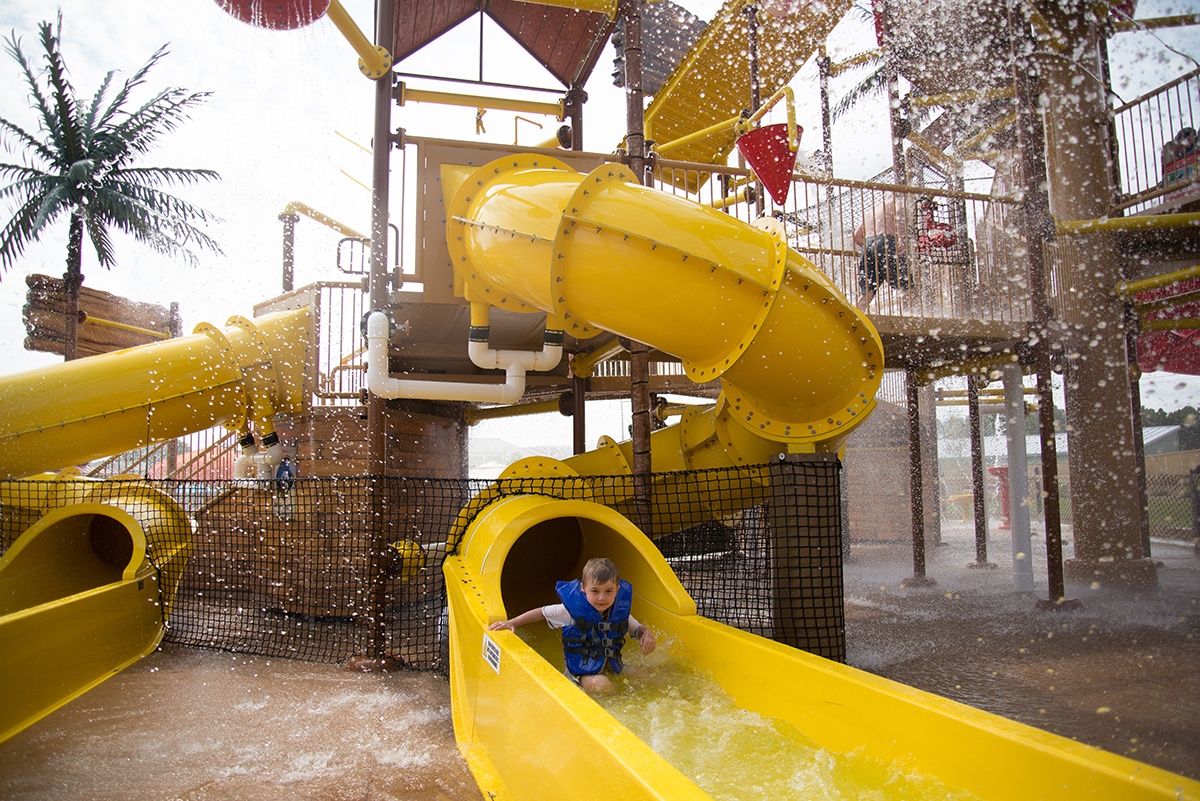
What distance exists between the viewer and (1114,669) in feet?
13.8

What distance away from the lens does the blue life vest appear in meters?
3.19

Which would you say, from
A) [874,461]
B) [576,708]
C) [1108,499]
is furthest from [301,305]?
[874,461]

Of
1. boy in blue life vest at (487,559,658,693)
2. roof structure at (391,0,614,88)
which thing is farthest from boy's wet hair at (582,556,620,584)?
roof structure at (391,0,614,88)

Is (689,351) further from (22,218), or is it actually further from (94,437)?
(22,218)

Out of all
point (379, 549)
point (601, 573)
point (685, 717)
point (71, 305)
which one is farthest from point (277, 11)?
point (71, 305)

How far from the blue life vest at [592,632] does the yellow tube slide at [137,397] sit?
161 inches

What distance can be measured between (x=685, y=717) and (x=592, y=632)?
1.98 ft

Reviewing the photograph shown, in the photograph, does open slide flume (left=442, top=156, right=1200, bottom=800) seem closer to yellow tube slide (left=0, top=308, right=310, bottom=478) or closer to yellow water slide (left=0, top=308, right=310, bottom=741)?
yellow water slide (left=0, top=308, right=310, bottom=741)

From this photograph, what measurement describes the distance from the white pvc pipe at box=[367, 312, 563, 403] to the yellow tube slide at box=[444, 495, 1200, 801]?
107cm

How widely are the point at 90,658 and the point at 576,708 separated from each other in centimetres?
410

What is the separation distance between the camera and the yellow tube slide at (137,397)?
5188mm

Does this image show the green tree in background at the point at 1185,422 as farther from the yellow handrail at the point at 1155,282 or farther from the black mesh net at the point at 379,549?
the black mesh net at the point at 379,549

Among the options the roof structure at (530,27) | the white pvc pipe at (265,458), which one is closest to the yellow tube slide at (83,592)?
the white pvc pipe at (265,458)

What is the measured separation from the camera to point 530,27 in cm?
650
